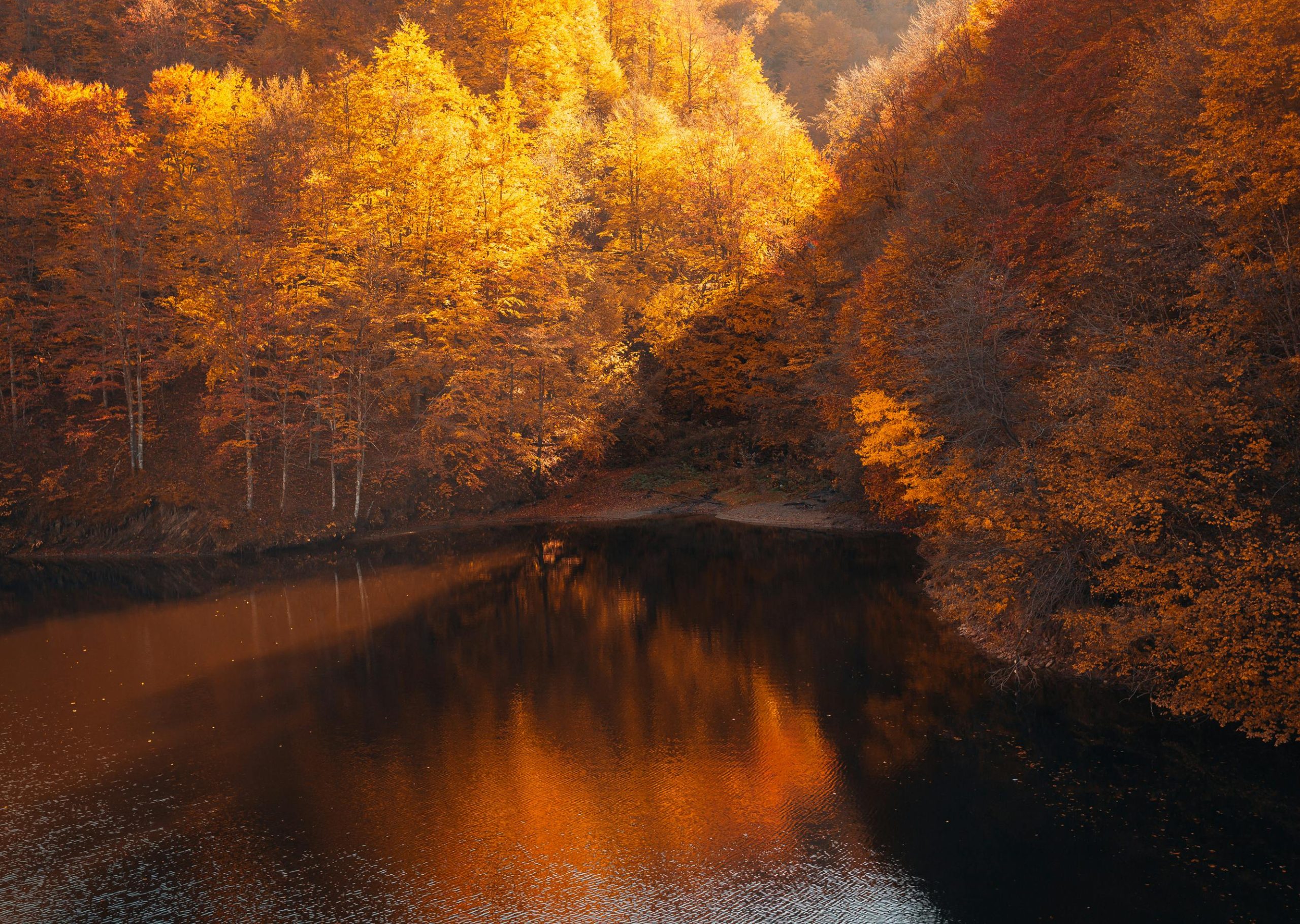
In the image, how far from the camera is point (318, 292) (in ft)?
108

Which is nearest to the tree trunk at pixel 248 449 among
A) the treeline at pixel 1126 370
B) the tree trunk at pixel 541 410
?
the tree trunk at pixel 541 410

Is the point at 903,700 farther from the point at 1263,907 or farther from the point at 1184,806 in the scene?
the point at 1263,907

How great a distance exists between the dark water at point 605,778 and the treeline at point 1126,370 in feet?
5.87

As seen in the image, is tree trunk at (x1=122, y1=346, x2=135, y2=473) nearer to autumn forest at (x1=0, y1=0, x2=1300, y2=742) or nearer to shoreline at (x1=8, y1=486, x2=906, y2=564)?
autumn forest at (x1=0, y1=0, x2=1300, y2=742)

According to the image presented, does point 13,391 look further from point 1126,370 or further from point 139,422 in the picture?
point 1126,370

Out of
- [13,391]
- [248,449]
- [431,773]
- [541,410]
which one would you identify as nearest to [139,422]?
[13,391]

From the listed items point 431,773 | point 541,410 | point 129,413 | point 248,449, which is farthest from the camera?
point 541,410

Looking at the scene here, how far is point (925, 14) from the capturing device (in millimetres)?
46875

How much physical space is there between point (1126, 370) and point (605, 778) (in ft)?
35.7

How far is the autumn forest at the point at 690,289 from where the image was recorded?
1409 centimetres

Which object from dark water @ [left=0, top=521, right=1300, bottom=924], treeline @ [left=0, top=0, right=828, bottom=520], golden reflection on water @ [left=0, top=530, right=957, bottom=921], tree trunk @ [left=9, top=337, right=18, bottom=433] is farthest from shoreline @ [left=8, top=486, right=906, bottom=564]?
golden reflection on water @ [left=0, top=530, right=957, bottom=921]

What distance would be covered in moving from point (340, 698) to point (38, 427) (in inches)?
945

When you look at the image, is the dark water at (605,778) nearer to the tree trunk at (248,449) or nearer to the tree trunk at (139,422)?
the tree trunk at (248,449)

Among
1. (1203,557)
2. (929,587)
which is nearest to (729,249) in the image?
(929,587)
